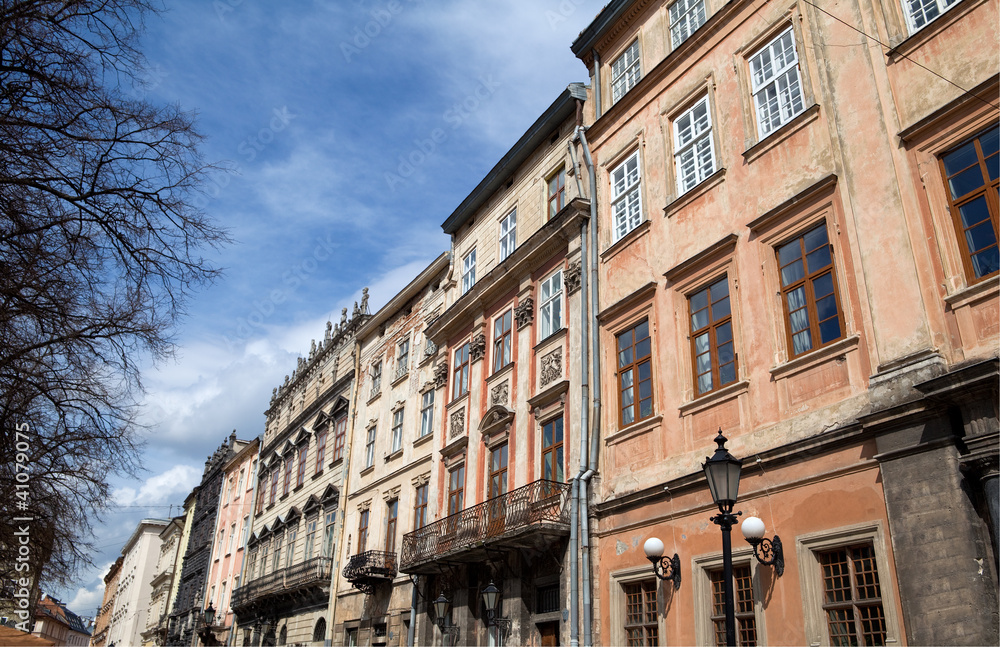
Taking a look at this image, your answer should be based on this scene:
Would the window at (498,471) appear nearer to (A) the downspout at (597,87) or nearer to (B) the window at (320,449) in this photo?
(A) the downspout at (597,87)

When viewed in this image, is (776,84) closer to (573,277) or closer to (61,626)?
(573,277)

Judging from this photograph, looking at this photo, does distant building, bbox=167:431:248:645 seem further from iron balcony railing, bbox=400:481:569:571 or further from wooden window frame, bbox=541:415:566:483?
wooden window frame, bbox=541:415:566:483

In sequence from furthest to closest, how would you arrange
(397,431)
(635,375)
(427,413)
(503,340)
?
(397,431)
(427,413)
(503,340)
(635,375)

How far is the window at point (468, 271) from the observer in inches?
1010

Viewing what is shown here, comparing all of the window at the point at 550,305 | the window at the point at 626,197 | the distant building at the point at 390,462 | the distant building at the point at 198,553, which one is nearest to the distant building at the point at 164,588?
the distant building at the point at 198,553

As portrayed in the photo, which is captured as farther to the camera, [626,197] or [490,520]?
[490,520]

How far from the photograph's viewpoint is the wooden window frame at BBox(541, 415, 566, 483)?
18094 mm

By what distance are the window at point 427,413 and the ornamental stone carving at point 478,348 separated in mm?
3574

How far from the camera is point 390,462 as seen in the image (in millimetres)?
28188

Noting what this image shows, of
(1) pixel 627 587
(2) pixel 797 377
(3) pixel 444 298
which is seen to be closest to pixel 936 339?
(2) pixel 797 377

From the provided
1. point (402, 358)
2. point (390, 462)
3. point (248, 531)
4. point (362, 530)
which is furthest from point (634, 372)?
point (248, 531)

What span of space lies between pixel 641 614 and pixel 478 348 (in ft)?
34.4

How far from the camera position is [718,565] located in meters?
12.8

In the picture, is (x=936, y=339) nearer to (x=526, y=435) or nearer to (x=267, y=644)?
(x=526, y=435)
